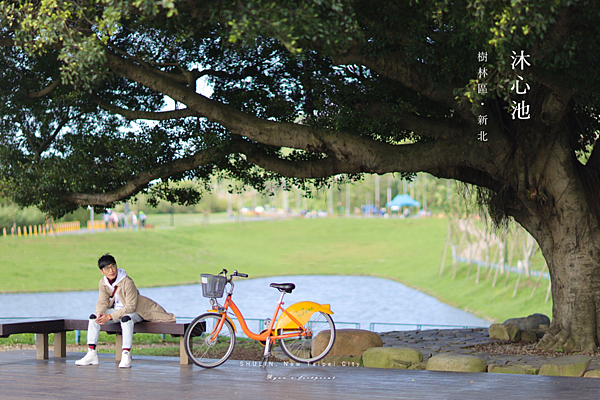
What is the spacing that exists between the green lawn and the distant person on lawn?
25883 millimetres

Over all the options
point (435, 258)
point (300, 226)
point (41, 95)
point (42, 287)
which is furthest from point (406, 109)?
point (300, 226)

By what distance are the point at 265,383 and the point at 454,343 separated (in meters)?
5.63

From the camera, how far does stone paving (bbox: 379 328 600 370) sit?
27.9ft

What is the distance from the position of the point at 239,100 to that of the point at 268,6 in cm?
552

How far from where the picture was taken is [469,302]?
34.3 m

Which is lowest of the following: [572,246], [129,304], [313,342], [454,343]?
[454,343]

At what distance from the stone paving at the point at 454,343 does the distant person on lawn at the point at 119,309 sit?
12.4 ft

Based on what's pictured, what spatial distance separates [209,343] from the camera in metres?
7.08

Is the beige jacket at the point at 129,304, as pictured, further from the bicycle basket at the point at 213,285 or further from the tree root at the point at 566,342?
the tree root at the point at 566,342

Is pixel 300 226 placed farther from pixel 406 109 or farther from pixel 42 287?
pixel 406 109

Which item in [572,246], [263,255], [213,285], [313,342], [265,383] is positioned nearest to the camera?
[265,383]

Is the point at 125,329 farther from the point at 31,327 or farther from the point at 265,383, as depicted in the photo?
the point at 265,383

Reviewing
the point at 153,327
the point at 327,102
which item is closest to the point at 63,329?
the point at 153,327

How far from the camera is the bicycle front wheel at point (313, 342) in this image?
24.0 feet
